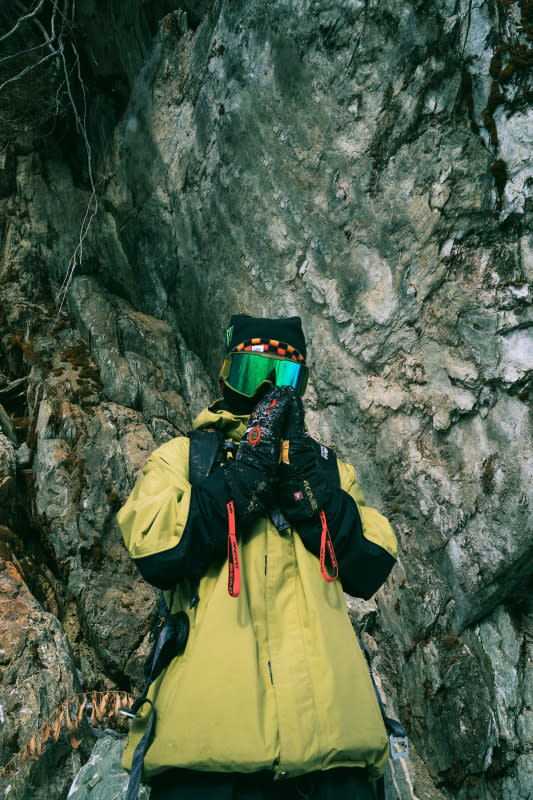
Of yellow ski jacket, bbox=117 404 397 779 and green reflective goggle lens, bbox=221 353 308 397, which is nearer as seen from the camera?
yellow ski jacket, bbox=117 404 397 779

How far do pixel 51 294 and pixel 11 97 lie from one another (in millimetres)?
3204

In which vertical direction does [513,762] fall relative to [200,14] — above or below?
below

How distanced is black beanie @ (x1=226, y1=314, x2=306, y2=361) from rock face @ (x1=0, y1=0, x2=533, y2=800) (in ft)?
6.70

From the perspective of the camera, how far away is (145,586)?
17.5 ft

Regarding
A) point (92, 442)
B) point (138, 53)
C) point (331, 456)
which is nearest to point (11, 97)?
point (138, 53)

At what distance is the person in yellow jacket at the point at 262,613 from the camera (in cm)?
200

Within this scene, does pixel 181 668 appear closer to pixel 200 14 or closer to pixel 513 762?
pixel 513 762

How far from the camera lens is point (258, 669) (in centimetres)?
214

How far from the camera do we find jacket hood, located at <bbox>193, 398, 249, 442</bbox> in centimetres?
287

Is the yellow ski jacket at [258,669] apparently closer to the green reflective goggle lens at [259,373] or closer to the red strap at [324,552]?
the red strap at [324,552]

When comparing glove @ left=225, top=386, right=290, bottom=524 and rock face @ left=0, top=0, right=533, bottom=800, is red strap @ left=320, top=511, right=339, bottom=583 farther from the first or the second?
rock face @ left=0, top=0, right=533, bottom=800

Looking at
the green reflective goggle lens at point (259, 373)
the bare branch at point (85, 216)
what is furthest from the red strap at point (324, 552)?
the bare branch at point (85, 216)

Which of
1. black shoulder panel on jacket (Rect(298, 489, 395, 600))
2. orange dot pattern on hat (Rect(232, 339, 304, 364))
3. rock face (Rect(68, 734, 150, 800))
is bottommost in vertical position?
rock face (Rect(68, 734, 150, 800))

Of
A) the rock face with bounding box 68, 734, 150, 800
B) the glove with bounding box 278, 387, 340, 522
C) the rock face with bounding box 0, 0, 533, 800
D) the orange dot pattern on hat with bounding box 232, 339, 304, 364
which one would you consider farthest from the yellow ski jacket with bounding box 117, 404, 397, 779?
the rock face with bounding box 0, 0, 533, 800
